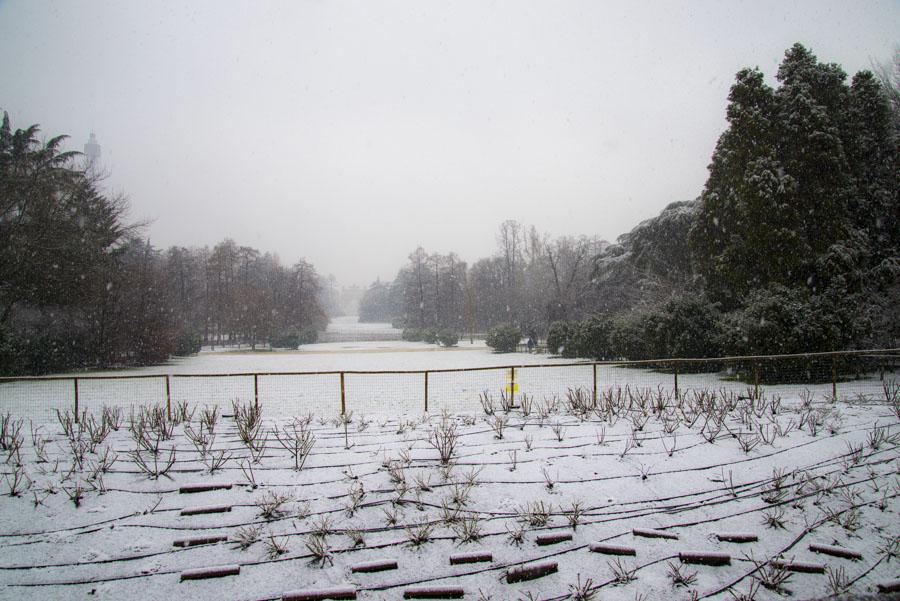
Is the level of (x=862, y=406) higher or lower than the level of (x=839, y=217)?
lower

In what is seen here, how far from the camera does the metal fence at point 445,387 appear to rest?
37.3 ft

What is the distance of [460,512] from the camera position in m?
5.26

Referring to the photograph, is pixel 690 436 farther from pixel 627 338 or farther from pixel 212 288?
pixel 212 288

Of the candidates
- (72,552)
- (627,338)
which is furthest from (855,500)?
(627,338)

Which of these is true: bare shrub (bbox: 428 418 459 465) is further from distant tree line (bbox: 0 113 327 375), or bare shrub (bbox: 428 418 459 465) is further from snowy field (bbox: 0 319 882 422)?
distant tree line (bbox: 0 113 327 375)

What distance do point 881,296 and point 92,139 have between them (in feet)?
210

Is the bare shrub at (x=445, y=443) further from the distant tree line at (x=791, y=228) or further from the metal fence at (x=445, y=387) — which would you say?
the distant tree line at (x=791, y=228)

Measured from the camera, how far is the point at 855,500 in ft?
18.2

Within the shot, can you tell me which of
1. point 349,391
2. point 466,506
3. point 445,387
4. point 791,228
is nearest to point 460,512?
point 466,506

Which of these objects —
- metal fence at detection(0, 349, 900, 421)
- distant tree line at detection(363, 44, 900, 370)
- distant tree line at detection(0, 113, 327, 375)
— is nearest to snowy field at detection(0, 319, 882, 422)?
metal fence at detection(0, 349, 900, 421)

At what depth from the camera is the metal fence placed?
11359 mm

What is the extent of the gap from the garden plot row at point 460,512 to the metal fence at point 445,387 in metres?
3.40

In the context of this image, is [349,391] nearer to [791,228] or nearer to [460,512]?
[460,512]

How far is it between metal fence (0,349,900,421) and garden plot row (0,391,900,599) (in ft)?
11.2
